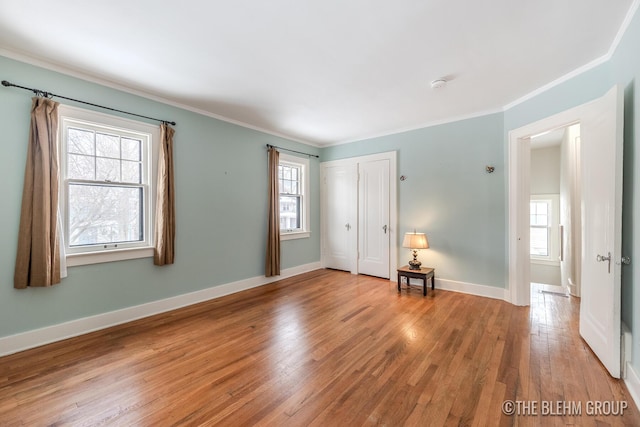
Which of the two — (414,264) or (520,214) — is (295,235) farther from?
(520,214)

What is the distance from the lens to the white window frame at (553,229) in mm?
5730

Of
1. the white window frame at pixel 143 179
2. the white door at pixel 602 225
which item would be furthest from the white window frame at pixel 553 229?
the white window frame at pixel 143 179

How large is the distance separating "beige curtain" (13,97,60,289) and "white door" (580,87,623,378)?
476cm

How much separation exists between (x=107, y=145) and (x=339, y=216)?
3854 mm

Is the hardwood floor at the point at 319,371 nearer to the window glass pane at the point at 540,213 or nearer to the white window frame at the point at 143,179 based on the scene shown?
the white window frame at the point at 143,179

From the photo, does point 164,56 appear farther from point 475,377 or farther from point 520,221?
point 520,221

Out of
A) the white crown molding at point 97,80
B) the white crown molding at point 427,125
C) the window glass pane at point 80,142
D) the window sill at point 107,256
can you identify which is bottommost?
the window sill at point 107,256

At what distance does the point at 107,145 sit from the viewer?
2.93 m

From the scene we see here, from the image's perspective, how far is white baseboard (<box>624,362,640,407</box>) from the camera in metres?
1.70

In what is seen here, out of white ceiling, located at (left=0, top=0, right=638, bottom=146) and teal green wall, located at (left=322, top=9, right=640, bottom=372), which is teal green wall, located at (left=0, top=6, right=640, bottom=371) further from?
white ceiling, located at (left=0, top=0, right=638, bottom=146)

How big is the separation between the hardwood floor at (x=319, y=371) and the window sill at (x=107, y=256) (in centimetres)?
75

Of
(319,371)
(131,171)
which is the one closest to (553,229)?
(319,371)

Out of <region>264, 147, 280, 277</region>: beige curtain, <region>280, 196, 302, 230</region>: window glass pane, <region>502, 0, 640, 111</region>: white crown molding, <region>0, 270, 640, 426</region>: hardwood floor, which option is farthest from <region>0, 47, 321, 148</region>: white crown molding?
<region>502, 0, 640, 111</region>: white crown molding

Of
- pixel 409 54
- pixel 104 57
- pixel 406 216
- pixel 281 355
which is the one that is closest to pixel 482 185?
pixel 406 216
